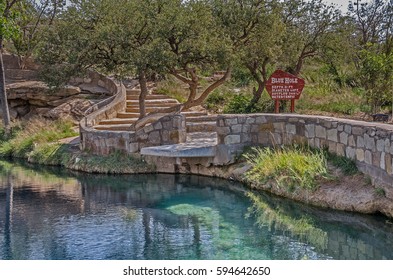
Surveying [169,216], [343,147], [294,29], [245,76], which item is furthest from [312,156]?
[245,76]

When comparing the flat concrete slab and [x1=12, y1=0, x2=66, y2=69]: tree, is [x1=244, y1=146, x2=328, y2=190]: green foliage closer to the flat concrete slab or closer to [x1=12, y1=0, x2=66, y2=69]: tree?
the flat concrete slab

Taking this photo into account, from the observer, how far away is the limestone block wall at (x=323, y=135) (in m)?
9.65

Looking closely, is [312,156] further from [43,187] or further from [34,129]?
[34,129]

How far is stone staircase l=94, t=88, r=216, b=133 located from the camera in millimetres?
17500

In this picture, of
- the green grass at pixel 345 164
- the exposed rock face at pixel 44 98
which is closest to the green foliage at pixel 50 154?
the exposed rock face at pixel 44 98

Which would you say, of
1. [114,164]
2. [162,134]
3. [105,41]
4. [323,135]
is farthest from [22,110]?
[323,135]

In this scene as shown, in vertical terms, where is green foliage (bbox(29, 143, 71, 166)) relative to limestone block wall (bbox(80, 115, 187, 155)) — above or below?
below

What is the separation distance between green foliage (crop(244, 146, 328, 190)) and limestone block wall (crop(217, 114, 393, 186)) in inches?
13.6

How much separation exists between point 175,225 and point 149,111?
1159 cm

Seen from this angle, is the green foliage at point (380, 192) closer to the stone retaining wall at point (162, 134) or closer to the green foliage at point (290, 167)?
the green foliage at point (290, 167)

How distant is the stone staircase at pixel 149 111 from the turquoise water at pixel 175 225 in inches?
150

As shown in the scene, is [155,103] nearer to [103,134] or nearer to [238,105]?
[238,105]

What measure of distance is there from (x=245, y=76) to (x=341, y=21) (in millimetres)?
5474

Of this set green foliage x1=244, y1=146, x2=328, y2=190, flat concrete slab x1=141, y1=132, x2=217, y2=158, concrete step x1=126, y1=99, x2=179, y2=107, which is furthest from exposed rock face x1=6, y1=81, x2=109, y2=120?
green foliage x1=244, y1=146, x2=328, y2=190
